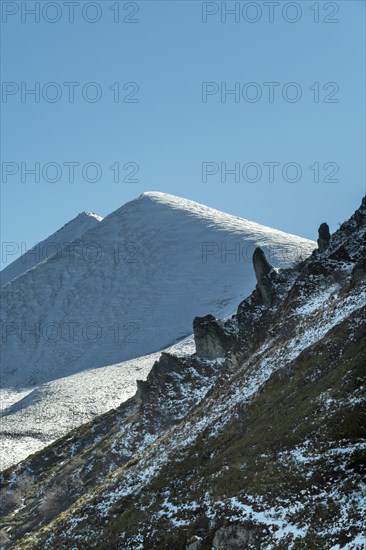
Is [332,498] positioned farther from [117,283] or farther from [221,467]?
[117,283]

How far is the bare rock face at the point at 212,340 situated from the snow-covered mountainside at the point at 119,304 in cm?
8112

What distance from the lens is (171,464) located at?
116ft

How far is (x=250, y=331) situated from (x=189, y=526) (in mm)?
29198

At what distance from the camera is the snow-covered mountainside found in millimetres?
148125

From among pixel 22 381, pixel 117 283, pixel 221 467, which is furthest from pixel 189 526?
pixel 117 283

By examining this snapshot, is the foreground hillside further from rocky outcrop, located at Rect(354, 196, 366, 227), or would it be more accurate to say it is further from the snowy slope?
the snowy slope

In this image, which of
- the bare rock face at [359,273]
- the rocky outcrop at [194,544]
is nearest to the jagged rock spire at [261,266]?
the bare rock face at [359,273]

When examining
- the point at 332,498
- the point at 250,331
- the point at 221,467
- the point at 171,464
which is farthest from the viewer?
the point at 250,331

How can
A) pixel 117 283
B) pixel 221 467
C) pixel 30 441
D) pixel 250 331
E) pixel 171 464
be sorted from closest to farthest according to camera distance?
1. pixel 221 467
2. pixel 171 464
3. pixel 250 331
4. pixel 30 441
5. pixel 117 283

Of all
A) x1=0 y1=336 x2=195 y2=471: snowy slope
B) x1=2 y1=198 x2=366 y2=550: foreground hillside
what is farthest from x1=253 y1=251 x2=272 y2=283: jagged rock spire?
x1=0 y1=336 x2=195 y2=471: snowy slope

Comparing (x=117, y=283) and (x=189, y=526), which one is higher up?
(x=189, y=526)

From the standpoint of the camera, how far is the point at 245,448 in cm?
3020

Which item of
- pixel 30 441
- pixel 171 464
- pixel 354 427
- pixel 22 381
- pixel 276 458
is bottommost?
pixel 22 381

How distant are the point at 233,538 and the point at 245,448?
23.5ft
